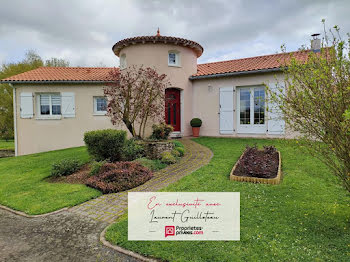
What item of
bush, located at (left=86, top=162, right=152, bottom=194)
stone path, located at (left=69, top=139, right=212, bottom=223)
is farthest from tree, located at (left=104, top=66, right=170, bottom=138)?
bush, located at (left=86, top=162, right=152, bottom=194)

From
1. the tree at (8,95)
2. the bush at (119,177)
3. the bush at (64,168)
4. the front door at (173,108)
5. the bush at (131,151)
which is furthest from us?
the tree at (8,95)

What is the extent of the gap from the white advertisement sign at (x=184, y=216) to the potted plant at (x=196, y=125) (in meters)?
7.29

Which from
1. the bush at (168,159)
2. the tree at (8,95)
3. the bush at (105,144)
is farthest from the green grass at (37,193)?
the tree at (8,95)

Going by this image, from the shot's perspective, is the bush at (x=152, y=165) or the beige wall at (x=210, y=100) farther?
the beige wall at (x=210, y=100)

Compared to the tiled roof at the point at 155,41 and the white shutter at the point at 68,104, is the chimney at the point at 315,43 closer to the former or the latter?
the tiled roof at the point at 155,41

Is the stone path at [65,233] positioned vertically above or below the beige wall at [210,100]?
below

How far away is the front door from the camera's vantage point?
10.9m

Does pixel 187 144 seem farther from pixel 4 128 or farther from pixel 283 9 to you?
pixel 4 128

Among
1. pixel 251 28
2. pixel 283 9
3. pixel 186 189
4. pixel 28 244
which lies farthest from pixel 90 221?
pixel 251 28

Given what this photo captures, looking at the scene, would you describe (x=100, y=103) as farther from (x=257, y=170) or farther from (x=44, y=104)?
(x=257, y=170)

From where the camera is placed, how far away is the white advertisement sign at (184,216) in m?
2.81

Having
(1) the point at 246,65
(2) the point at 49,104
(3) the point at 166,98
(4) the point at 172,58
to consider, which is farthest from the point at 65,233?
(2) the point at 49,104

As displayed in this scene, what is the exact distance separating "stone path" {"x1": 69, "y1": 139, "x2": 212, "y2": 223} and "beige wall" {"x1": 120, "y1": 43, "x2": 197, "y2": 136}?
418 centimetres

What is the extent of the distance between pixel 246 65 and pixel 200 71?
8.38ft
